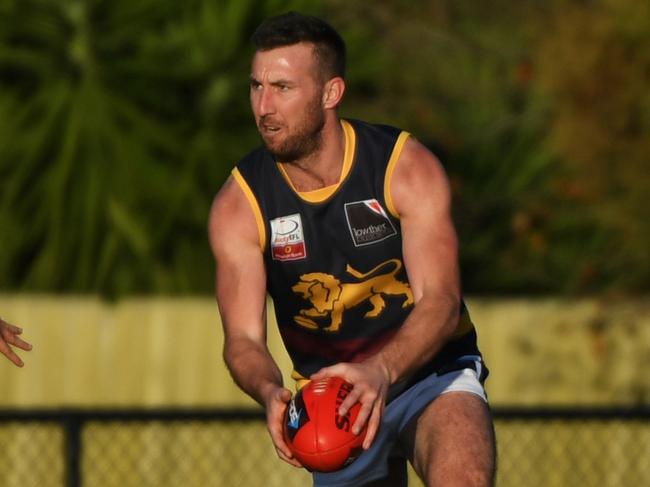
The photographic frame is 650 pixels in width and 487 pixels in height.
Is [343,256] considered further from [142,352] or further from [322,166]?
[142,352]

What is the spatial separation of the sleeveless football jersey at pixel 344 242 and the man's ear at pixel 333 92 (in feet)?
0.72

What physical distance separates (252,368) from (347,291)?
61 cm

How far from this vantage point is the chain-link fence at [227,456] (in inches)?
449

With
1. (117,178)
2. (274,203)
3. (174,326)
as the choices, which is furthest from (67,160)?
(274,203)

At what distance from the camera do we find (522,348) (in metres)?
13.4

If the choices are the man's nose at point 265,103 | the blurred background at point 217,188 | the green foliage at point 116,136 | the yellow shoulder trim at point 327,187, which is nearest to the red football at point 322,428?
the yellow shoulder trim at point 327,187

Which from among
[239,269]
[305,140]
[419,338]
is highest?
[305,140]

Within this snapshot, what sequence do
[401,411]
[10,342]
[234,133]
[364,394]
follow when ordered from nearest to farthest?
1. [364,394]
2. [10,342]
3. [401,411]
4. [234,133]

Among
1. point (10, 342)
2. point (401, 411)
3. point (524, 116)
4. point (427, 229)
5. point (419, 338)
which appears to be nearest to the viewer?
point (419, 338)

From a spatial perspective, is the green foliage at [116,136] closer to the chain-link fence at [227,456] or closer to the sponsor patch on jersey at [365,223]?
the chain-link fence at [227,456]

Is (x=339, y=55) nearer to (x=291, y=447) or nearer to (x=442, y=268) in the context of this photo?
(x=442, y=268)

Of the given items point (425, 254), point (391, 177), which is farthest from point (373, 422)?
point (391, 177)

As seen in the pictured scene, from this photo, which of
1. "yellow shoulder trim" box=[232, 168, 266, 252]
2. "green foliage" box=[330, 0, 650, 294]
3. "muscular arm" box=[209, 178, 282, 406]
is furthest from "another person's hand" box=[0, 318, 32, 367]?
"green foliage" box=[330, 0, 650, 294]

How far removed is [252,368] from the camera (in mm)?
5684
